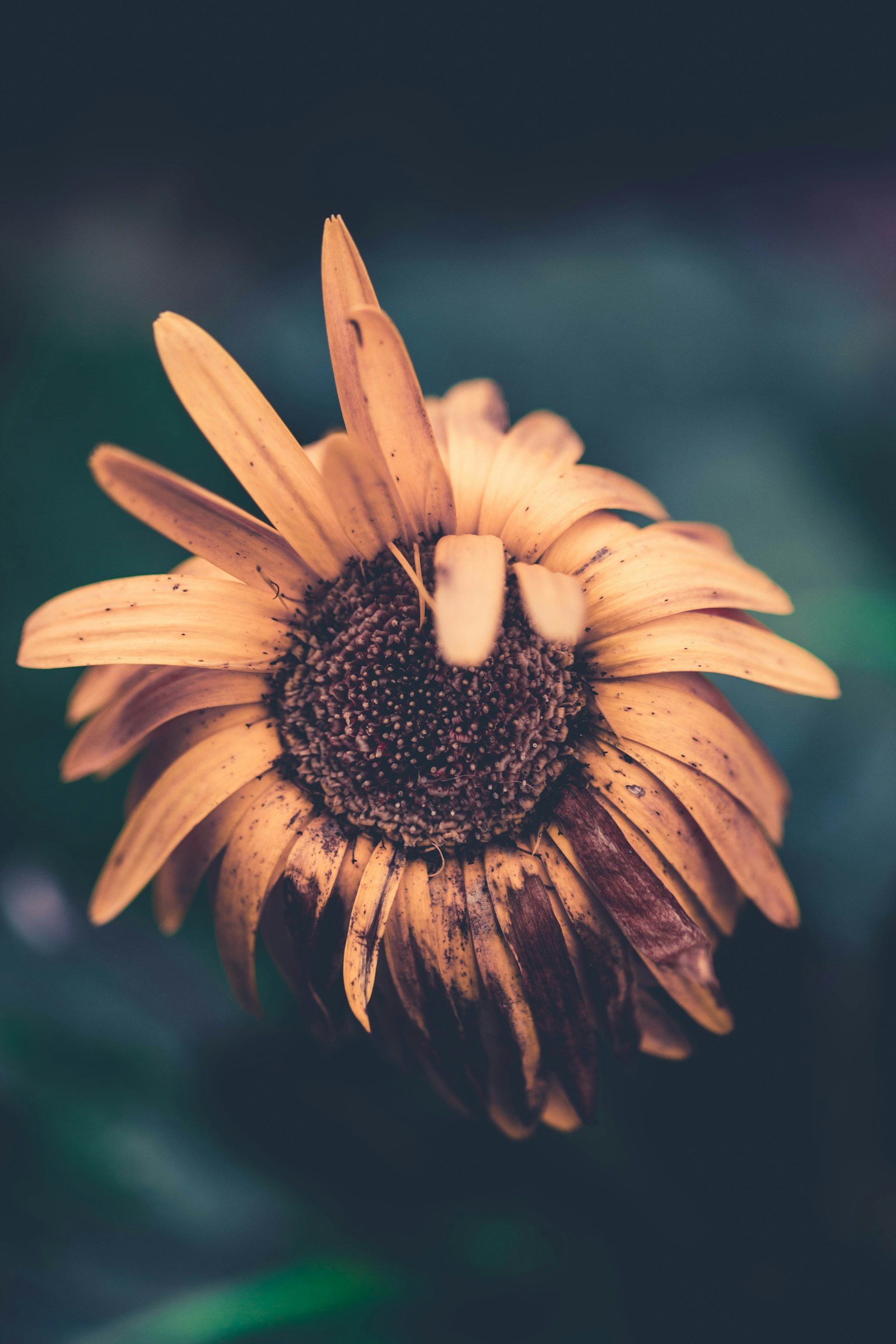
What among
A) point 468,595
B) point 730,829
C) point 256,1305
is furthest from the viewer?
point 256,1305

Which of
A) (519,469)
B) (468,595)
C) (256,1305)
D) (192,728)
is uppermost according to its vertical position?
(519,469)

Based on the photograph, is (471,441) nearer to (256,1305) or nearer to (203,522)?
(203,522)

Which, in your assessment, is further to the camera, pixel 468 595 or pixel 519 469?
pixel 519 469

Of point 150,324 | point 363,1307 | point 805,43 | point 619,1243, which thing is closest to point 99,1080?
point 363,1307

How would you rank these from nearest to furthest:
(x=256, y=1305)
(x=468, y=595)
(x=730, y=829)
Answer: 1. (x=468, y=595)
2. (x=730, y=829)
3. (x=256, y=1305)

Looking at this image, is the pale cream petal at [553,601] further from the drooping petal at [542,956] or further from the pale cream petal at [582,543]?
the drooping petal at [542,956]

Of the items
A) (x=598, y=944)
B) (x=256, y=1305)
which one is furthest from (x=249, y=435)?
(x=256, y=1305)

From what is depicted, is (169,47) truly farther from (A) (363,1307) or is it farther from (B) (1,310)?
(A) (363,1307)
